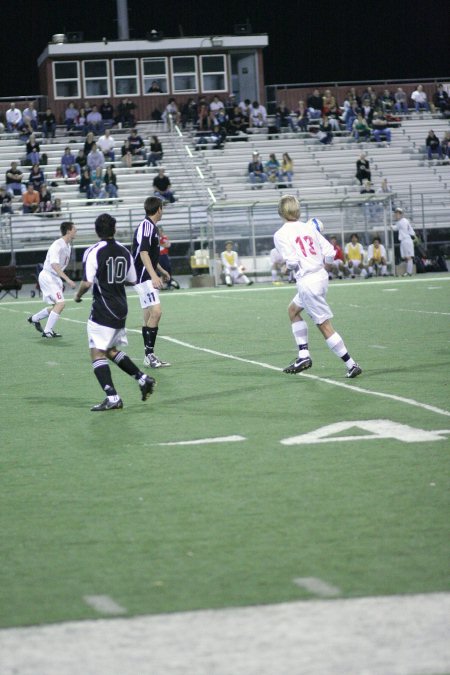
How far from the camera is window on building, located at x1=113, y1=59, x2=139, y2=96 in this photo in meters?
51.6

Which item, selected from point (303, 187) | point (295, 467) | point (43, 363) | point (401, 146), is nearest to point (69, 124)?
point (303, 187)

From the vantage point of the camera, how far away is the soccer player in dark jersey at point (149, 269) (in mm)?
13615

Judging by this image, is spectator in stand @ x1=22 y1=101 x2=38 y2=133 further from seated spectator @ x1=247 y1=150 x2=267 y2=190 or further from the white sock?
the white sock

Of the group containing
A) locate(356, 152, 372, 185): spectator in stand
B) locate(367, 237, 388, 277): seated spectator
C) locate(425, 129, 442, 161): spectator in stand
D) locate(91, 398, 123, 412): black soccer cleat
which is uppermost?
locate(425, 129, 442, 161): spectator in stand

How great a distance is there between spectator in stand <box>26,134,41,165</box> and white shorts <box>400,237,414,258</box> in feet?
46.6

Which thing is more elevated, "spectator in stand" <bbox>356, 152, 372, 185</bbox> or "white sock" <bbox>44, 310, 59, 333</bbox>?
"spectator in stand" <bbox>356, 152, 372, 185</bbox>

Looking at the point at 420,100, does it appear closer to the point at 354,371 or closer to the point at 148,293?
the point at 148,293

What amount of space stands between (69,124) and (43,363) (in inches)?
1314

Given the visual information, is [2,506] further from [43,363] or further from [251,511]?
[43,363]

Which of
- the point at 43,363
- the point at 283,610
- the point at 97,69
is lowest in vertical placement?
the point at 43,363

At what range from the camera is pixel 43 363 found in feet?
50.3

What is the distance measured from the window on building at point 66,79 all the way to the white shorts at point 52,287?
3271 centimetres

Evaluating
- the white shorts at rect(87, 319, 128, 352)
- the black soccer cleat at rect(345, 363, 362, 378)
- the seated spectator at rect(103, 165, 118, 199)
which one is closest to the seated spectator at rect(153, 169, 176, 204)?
the seated spectator at rect(103, 165, 118, 199)

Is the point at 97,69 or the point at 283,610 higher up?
the point at 97,69
